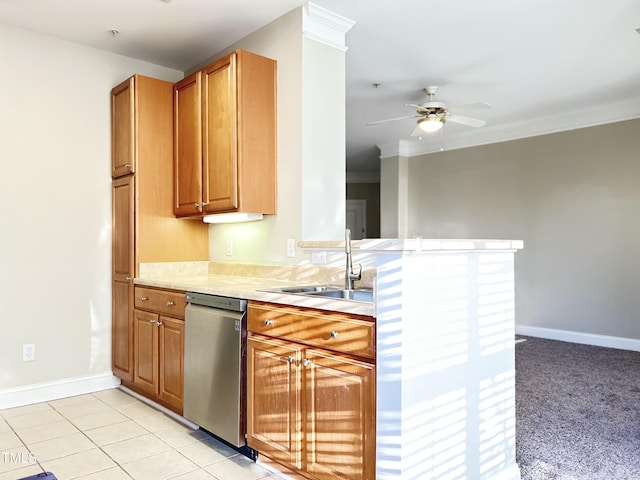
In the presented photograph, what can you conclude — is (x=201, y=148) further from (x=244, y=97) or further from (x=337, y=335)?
(x=337, y=335)

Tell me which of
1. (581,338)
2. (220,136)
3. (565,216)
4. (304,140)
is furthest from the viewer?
(565,216)

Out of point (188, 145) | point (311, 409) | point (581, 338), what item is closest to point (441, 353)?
point (311, 409)

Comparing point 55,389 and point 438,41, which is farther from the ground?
point 438,41

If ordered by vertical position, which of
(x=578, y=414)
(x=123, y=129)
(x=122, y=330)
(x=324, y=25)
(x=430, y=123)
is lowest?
(x=578, y=414)

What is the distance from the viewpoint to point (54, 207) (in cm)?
341

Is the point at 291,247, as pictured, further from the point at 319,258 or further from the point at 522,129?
the point at 522,129

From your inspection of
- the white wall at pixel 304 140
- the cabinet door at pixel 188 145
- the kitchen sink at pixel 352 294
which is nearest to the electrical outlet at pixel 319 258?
the white wall at pixel 304 140

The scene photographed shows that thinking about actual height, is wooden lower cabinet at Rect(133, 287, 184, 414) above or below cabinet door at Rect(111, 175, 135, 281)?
below

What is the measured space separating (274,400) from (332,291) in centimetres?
67

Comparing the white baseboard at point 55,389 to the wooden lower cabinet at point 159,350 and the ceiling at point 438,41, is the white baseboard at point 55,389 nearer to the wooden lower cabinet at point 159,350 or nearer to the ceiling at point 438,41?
the wooden lower cabinet at point 159,350

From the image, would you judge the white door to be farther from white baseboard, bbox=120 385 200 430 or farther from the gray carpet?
white baseboard, bbox=120 385 200 430

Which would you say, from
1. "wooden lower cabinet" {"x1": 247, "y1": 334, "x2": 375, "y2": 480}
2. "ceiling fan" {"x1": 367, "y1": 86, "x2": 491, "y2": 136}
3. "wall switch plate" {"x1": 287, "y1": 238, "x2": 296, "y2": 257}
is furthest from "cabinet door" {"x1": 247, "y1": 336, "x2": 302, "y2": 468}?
"ceiling fan" {"x1": 367, "y1": 86, "x2": 491, "y2": 136}

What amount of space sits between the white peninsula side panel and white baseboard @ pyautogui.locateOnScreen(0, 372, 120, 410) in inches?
107

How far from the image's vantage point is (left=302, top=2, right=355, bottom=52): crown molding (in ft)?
9.69
